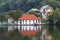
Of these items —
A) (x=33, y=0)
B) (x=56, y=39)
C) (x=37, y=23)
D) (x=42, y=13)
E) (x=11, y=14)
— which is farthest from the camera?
(x=33, y=0)

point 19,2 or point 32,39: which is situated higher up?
point 19,2

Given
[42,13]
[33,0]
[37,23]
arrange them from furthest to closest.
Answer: [33,0] → [42,13] → [37,23]

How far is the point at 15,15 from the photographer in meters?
51.4

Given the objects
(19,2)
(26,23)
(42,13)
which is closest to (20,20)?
(26,23)

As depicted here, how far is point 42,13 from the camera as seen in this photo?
6009 centimetres

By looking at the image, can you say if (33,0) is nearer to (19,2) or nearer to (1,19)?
(19,2)

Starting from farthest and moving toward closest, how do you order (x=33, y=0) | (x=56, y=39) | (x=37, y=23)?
(x=33, y=0) → (x=37, y=23) → (x=56, y=39)

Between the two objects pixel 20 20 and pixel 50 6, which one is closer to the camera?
pixel 20 20

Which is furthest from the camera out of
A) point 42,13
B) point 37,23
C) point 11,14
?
point 42,13

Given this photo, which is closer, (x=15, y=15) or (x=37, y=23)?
(x=37, y=23)

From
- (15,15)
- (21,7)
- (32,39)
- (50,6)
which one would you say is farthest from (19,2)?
(32,39)

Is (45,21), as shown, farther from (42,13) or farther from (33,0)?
(33,0)

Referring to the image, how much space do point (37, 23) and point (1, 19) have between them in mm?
7183

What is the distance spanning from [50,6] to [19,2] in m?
13.1
